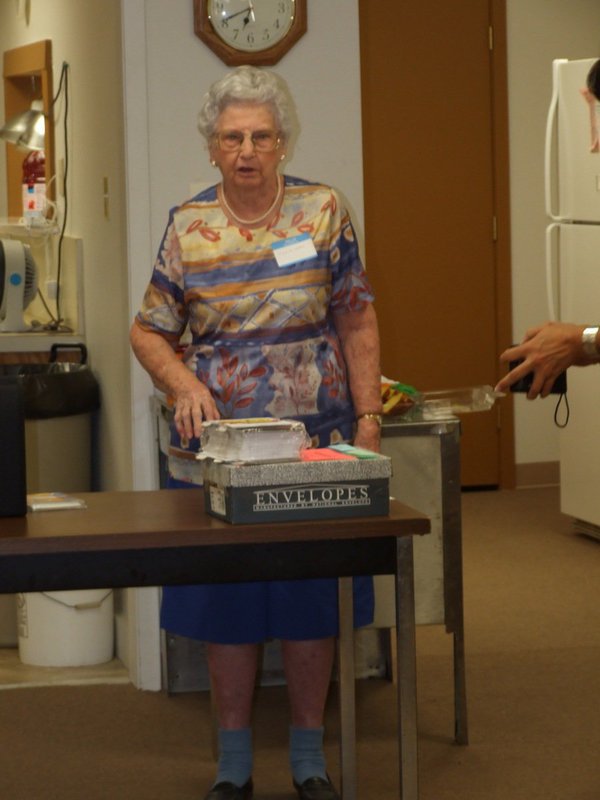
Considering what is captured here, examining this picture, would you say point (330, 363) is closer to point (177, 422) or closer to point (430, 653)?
point (177, 422)

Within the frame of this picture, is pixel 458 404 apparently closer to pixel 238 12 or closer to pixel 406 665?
pixel 238 12

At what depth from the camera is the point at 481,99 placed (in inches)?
277

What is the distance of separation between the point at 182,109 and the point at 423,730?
1840 mm

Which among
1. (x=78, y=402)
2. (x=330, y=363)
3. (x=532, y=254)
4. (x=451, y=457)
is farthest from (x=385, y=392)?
(x=532, y=254)

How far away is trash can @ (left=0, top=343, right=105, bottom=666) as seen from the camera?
4184mm

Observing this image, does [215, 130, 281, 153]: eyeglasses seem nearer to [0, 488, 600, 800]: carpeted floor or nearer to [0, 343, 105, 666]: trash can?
[0, 343, 105, 666]: trash can

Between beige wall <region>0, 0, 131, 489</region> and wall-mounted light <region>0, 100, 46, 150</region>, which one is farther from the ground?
wall-mounted light <region>0, 100, 46, 150</region>

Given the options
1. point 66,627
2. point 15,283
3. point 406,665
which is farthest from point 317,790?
point 15,283

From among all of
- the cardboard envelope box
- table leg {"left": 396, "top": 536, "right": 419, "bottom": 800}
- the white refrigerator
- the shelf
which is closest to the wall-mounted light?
the shelf

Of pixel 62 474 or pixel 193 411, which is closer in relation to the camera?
pixel 193 411

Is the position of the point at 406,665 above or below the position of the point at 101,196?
below

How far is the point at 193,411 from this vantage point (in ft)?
9.29

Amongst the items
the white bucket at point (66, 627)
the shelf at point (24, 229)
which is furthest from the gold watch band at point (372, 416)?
the shelf at point (24, 229)

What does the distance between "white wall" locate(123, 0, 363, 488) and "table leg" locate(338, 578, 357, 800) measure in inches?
47.3
